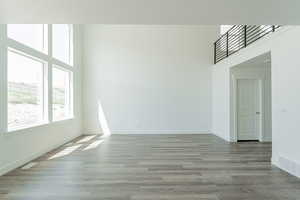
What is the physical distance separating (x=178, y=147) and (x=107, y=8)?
415 centimetres

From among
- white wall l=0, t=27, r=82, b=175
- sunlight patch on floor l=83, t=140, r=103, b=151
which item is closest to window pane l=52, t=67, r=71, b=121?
white wall l=0, t=27, r=82, b=175

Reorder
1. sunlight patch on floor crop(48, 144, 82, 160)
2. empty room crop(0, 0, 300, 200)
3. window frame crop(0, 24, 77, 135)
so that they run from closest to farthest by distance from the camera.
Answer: empty room crop(0, 0, 300, 200) → window frame crop(0, 24, 77, 135) → sunlight patch on floor crop(48, 144, 82, 160)

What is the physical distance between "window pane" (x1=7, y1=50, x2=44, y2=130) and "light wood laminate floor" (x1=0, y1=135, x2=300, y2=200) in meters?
0.91

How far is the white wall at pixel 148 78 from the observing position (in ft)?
26.0

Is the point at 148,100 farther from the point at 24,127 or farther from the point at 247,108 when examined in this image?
the point at 24,127

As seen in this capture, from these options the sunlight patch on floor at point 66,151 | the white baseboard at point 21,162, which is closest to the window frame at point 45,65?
the white baseboard at point 21,162

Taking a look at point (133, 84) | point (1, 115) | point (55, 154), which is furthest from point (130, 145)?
point (1, 115)

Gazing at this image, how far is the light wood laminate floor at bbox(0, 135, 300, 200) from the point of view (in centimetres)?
279

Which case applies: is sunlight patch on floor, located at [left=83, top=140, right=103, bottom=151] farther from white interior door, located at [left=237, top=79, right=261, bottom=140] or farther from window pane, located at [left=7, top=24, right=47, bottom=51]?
white interior door, located at [left=237, top=79, right=261, bottom=140]

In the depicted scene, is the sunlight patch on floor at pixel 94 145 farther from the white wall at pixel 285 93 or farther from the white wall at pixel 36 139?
the white wall at pixel 285 93

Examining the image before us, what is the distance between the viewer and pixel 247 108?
6512 millimetres

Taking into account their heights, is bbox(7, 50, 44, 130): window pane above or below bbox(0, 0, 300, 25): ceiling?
below

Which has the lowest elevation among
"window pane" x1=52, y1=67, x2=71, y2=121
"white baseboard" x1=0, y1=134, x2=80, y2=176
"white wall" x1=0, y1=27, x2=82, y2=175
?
"white baseboard" x1=0, y1=134, x2=80, y2=176

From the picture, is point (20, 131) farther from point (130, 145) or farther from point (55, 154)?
point (130, 145)
